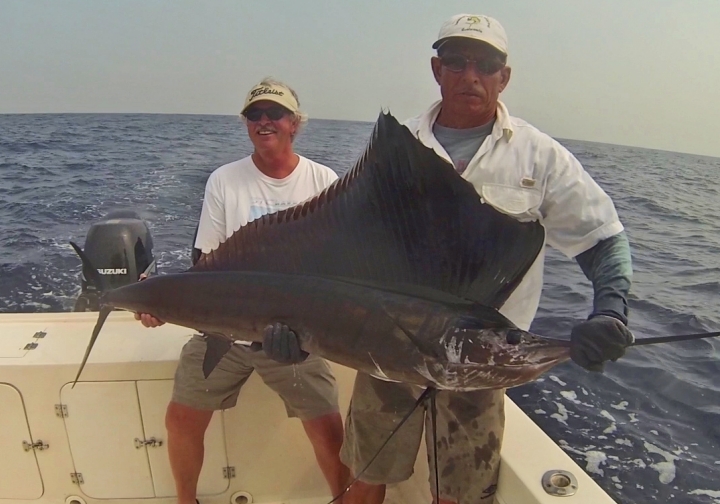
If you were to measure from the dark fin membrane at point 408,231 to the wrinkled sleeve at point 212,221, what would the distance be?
801 millimetres

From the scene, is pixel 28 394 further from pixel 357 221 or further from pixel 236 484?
pixel 357 221

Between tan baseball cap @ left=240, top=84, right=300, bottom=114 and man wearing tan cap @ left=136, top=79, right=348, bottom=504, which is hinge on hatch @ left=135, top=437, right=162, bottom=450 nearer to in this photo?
man wearing tan cap @ left=136, top=79, right=348, bottom=504

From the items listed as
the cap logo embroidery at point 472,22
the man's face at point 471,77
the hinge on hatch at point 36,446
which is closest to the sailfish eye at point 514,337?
the man's face at point 471,77

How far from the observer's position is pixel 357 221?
144cm

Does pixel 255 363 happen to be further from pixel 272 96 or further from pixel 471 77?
pixel 471 77

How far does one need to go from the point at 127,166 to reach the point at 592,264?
1611cm

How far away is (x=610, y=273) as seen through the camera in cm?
141

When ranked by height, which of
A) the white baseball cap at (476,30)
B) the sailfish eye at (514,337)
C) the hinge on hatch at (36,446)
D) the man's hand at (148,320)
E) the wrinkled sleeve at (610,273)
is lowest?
the hinge on hatch at (36,446)

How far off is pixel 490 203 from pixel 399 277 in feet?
1.37

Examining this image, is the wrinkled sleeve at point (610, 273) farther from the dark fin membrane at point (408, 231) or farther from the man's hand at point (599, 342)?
the dark fin membrane at point (408, 231)

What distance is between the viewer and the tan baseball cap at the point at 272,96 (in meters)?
2.24

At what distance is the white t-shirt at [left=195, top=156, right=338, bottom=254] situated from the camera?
7.38 ft

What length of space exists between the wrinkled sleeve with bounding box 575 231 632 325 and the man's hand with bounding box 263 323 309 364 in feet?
2.39

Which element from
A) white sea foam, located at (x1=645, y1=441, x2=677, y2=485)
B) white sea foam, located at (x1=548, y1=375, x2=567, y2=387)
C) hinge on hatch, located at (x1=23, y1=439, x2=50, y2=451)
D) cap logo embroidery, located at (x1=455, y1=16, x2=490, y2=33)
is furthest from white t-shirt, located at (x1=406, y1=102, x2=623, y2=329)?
white sea foam, located at (x1=548, y1=375, x2=567, y2=387)
